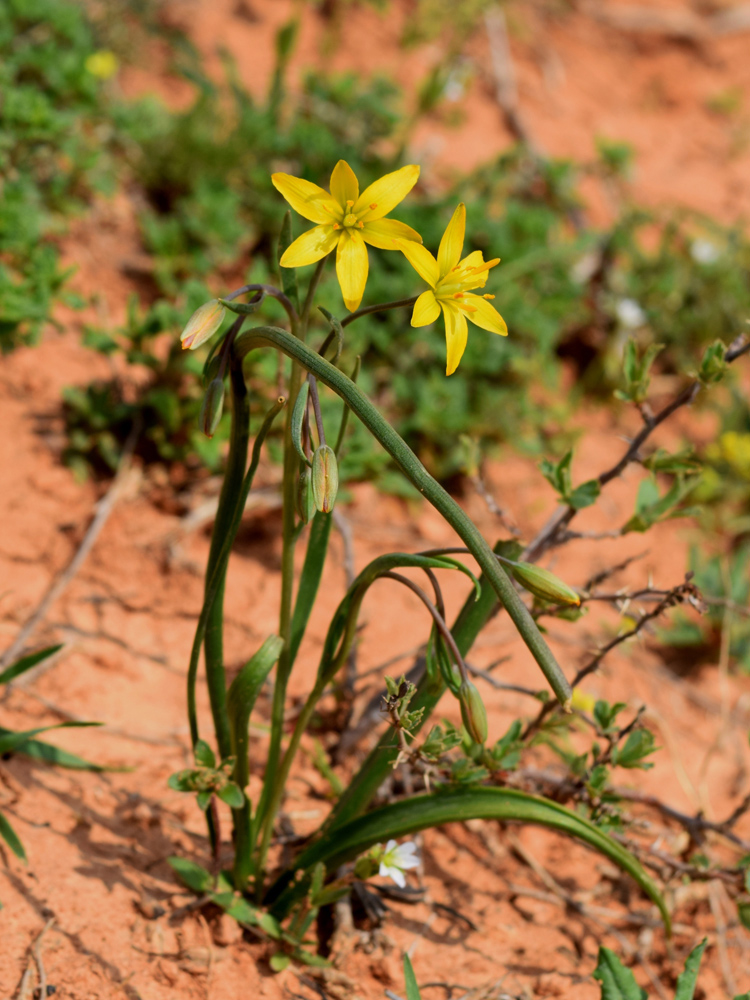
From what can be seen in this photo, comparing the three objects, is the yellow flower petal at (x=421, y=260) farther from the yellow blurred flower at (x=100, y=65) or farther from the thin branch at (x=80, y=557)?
the yellow blurred flower at (x=100, y=65)

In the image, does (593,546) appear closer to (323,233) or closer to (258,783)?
(258,783)

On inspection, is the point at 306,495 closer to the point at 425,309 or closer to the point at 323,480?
the point at 323,480

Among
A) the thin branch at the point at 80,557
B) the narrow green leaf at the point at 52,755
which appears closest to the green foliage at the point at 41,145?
the thin branch at the point at 80,557

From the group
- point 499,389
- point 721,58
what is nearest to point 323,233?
point 499,389

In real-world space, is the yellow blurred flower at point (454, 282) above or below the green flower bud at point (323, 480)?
above

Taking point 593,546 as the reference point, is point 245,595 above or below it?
below

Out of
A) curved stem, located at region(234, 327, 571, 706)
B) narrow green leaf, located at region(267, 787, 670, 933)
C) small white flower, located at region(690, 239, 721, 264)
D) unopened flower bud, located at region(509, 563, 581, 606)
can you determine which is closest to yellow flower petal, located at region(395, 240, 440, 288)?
curved stem, located at region(234, 327, 571, 706)
